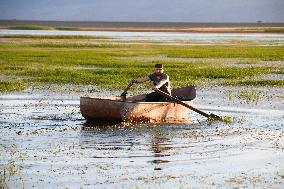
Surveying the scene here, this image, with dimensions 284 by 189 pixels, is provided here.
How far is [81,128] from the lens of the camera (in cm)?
1884

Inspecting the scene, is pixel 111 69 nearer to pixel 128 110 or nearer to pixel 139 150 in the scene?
pixel 128 110

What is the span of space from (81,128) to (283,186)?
7.56m

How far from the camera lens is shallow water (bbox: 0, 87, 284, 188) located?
12.9 meters

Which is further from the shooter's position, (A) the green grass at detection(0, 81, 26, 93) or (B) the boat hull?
(A) the green grass at detection(0, 81, 26, 93)

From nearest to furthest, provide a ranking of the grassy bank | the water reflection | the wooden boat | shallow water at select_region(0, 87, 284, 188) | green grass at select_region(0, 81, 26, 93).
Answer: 1. shallow water at select_region(0, 87, 284, 188)
2. the water reflection
3. the wooden boat
4. green grass at select_region(0, 81, 26, 93)
5. the grassy bank

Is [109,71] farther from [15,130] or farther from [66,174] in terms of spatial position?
[66,174]

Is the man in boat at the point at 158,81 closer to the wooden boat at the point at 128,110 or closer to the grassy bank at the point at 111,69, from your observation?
the wooden boat at the point at 128,110

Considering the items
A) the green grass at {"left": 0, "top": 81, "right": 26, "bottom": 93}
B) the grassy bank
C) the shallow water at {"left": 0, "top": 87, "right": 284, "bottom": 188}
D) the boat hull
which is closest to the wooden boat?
the boat hull

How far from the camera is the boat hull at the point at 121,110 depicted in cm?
1930

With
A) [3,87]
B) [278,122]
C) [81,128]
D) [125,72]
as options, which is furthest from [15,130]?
[125,72]

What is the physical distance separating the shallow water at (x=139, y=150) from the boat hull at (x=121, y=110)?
356mm

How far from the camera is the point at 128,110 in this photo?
19422mm

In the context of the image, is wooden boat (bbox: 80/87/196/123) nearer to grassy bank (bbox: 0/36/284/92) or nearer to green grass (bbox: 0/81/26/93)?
green grass (bbox: 0/81/26/93)

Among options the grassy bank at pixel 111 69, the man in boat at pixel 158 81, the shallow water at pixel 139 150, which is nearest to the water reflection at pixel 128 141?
the shallow water at pixel 139 150
